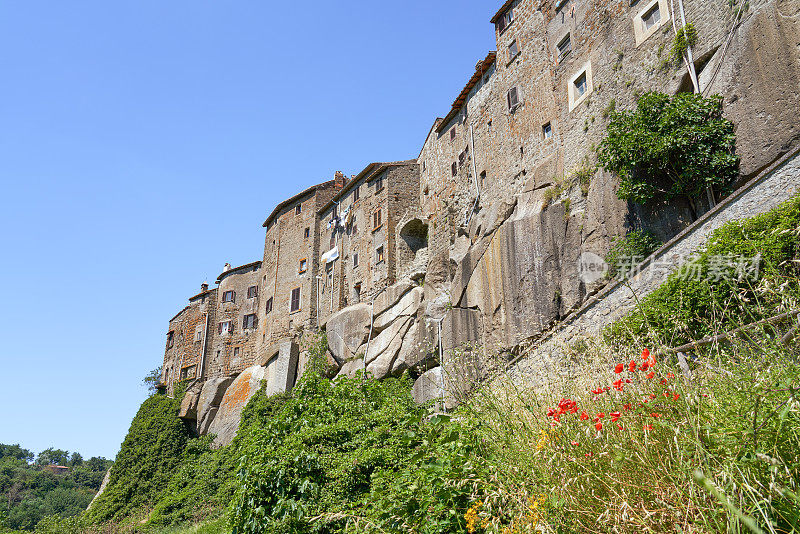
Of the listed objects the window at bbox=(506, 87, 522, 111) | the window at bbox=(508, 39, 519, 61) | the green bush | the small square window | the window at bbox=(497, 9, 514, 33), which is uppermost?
the window at bbox=(497, 9, 514, 33)

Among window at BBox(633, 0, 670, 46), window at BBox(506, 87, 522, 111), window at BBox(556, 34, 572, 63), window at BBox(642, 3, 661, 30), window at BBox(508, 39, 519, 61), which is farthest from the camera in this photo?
window at BBox(508, 39, 519, 61)

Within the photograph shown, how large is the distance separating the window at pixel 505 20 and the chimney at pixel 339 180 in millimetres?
17545

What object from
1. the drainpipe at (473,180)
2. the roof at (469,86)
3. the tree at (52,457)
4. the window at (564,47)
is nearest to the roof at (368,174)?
the roof at (469,86)

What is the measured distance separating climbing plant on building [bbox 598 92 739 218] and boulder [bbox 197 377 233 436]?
30285 millimetres

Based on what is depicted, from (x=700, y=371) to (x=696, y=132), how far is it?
30.6 feet

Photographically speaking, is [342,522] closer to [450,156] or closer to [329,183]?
[450,156]

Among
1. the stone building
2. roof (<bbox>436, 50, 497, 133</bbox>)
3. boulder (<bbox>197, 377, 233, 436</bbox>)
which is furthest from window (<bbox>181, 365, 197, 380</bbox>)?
roof (<bbox>436, 50, 497, 133</bbox>)

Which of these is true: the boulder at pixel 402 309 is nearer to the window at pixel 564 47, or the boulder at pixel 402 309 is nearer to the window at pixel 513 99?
the window at pixel 513 99

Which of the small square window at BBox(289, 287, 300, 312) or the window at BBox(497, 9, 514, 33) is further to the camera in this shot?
the small square window at BBox(289, 287, 300, 312)

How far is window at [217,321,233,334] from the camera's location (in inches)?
1626

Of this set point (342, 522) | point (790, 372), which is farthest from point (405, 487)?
point (790, 372)

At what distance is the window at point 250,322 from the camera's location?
40812mm

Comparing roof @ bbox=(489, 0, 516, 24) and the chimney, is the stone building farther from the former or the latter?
roof @ bbox=(489, 0, 516, 24)

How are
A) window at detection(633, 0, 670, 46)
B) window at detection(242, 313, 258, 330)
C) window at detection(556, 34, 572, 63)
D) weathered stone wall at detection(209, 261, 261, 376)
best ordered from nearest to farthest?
window at detection(633, 0, 670, 46) < window at detection(556, 34, 572, 63) < weathered stone wall at detection(209, 261, 261, 376) < window at detection(242, 313, 258, 330)
